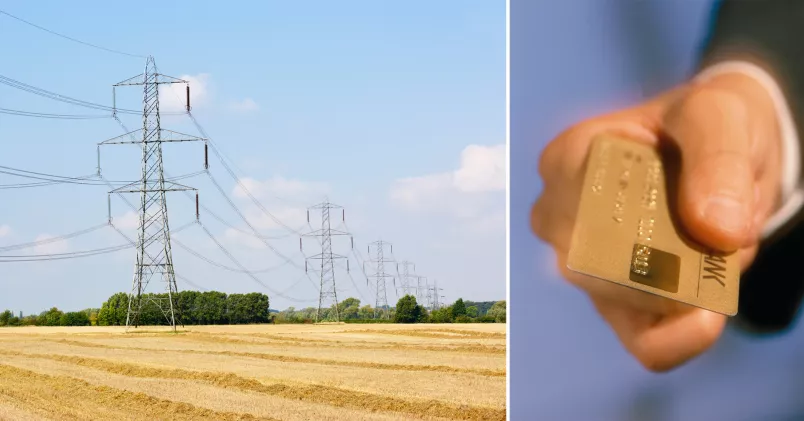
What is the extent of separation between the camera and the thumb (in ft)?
15.5

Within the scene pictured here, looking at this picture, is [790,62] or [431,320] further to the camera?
[431,320]

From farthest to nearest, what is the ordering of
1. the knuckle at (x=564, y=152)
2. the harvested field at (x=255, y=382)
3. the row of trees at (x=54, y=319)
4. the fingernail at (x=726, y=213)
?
the row of trees at (x=54, y=319) → the harvested field at (x=255, y=382) → the knuckle at (x=564, y=152) → the fingernail at (x=726, y=213)

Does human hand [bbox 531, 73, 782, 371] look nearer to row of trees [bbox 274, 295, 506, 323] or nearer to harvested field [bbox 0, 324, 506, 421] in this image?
harvested field [bbox 0, 324, 506, 421]

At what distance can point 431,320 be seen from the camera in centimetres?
5412

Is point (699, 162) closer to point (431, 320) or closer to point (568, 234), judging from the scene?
point (568, 234)

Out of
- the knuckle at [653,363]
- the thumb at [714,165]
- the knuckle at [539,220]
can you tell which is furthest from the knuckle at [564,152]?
the knuckle at [653,363]

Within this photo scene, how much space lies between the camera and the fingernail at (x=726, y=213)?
470 centimetres

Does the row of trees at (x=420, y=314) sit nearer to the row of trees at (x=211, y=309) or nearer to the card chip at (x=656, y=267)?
the row of trees at (x=211, y=309)

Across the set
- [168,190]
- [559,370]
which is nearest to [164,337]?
[168,190]

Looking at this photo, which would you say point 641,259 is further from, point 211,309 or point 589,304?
point 211,309

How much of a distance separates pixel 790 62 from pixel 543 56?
1512 mm

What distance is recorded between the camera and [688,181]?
15.7 ft

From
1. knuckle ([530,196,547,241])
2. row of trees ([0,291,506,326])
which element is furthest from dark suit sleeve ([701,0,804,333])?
row of trees ([0,291,506,326])

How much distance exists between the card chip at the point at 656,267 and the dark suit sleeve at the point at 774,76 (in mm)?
451
